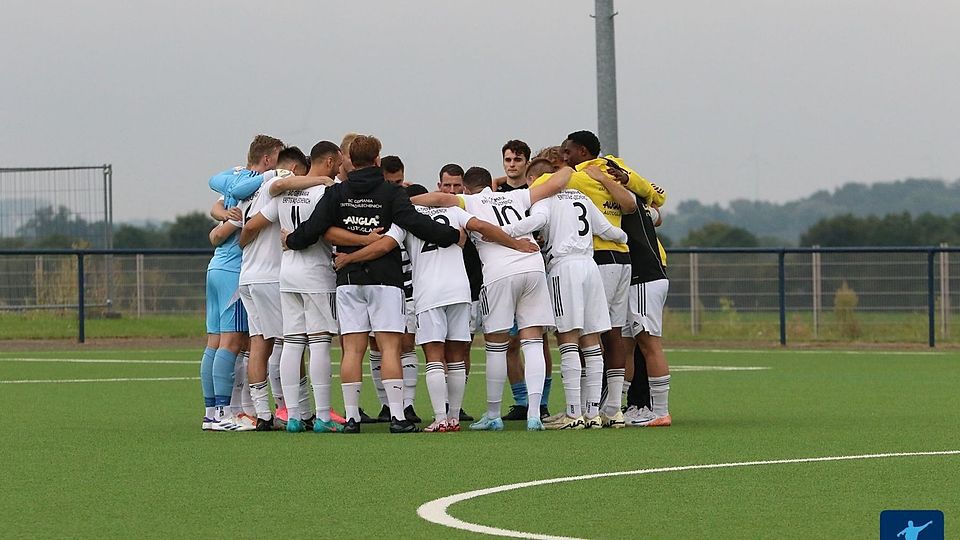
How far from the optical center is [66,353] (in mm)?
22234

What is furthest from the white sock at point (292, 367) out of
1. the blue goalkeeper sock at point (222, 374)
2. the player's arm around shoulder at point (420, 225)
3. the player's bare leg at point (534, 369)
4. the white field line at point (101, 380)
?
the white field line at point (101, 380)

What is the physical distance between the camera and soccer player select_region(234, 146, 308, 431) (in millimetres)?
11508

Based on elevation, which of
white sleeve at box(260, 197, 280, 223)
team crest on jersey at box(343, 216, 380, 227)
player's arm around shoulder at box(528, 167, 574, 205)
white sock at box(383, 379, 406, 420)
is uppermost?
player's arm around shoulder at box(528, 167, 574, 205)

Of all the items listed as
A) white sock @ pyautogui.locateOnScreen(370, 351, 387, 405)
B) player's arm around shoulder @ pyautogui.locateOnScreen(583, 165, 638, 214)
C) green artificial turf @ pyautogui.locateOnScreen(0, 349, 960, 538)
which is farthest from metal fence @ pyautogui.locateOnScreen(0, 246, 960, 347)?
player's arm around shoulder @ pyautogui.locateOnScreen(583, 165, 638, 214)

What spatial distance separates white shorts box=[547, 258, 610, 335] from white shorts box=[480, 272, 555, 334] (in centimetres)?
9

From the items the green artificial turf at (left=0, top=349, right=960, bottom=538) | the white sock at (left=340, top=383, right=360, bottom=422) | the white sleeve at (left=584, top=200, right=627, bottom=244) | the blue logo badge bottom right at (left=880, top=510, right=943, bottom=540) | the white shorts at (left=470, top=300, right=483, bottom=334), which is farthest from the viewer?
the white shorts at (left=470, top=300, right=483, bottom=334)

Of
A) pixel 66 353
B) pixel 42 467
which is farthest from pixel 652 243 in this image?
pixel 66 353

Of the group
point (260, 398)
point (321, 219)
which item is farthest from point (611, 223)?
point (260, 398)

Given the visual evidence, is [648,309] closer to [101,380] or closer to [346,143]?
[346,143]

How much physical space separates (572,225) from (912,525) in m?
5.45

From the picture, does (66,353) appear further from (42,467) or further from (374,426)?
(42,467)

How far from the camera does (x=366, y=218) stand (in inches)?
438

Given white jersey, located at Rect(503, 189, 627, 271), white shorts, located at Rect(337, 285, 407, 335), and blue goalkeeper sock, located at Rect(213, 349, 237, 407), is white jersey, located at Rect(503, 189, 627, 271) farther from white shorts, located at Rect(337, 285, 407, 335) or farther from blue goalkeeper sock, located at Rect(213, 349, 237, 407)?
blue goalkeeper sock, located at Rect(213, 349, 237, 407)

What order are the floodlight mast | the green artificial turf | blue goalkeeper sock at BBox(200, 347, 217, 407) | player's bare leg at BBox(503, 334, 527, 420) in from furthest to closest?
the floodlight mast
player's bare leg at BBox(503, 334, 527, 420)
blue goalkeeper sock at BBox(200, 347, 217, 407)
the green artificial turf
